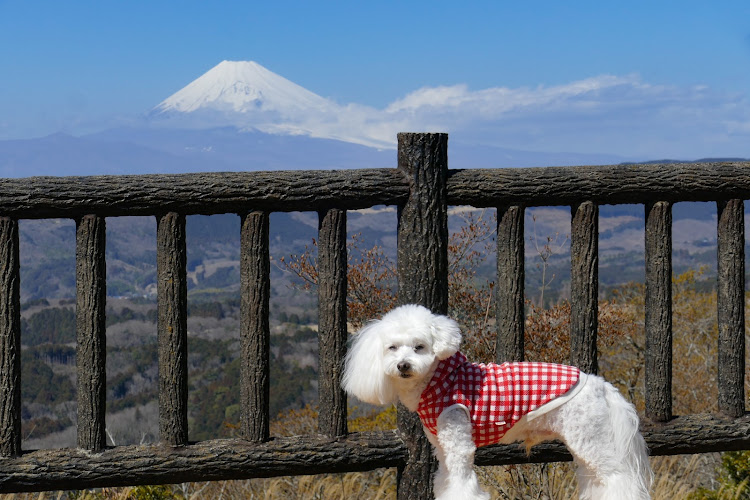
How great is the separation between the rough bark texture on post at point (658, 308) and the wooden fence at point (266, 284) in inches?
5.6

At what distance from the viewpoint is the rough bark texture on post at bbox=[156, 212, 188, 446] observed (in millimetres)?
3615

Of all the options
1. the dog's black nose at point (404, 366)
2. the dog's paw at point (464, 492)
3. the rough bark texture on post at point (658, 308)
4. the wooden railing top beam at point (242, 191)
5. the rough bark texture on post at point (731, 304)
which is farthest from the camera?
the rough bark texture on post at point (731, 304)

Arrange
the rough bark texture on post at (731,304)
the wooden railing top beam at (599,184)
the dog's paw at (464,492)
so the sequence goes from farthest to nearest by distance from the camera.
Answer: the rough bark texture on post at (731,304) < the wooden railing top beam at (599,184) < the dog's paw at (464,492)

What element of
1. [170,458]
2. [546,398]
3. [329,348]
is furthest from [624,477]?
[170,458]

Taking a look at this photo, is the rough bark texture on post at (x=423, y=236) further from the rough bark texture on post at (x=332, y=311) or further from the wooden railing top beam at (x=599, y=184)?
the rough bark texture on post at (x=332, y=311)

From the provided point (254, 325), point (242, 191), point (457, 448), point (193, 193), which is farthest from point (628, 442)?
point (193, 193)

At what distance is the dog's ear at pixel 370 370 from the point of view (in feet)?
9.50

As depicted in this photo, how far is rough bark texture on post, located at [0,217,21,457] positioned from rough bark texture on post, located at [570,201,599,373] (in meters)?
2.40

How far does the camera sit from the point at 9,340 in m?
3.66

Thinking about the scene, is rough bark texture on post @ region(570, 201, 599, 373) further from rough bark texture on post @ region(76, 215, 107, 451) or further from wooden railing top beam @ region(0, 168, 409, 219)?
rough bark texture on post @ region(76, 215, 107, 451)

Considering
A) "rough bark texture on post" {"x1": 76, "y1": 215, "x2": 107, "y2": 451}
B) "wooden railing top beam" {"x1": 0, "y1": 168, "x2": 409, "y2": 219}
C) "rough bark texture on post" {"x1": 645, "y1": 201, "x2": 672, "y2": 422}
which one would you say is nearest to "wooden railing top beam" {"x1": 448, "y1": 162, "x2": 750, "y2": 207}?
"rough bark texture on post" {"x1": 645, "y1": 201, "x2": 672, "y2": 422}

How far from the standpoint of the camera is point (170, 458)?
3.67 meters

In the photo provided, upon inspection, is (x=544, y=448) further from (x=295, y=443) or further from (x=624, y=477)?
(x=295, y=443)

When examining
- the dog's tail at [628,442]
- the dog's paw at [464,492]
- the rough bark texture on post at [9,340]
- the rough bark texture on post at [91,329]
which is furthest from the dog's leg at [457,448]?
the rough bark texture on post at [9,340]
